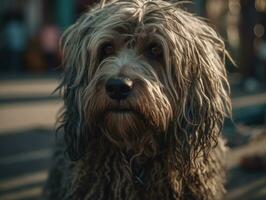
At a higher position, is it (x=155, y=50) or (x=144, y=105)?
(x=155, y=50)

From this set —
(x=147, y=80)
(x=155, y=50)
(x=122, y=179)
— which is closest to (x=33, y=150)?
(x=122, y=179)

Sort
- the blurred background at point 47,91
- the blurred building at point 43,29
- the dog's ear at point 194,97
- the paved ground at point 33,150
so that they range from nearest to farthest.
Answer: the dog's ear at point 194,97 < the paved ground at point 33,150 < the blurred background at point 47,91 < the blurred building at point 43,29

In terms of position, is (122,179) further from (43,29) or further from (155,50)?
(43,29)

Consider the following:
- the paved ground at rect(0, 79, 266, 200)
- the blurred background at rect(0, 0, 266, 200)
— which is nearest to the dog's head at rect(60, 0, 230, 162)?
the blurred background at rect(0, 0, 266, 200)

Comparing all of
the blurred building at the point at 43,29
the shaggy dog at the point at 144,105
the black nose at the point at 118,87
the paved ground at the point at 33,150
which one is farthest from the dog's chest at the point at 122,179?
the blurred building at the point at 43,29

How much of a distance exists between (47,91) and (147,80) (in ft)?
32.5

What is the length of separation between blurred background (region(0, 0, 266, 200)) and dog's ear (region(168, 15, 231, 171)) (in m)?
0.91

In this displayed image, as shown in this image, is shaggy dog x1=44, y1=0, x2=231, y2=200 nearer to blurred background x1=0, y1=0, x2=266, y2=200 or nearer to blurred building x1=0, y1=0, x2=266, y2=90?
blurred background x1=0, y1=0, x2=266, y2=200

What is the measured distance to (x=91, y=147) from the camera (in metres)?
4.12

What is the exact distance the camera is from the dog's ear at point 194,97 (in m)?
3.96

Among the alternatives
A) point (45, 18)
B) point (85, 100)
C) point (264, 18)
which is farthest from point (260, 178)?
point (45, 18)

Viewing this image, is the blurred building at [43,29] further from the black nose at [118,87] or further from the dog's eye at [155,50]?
the black nose at [118,87]

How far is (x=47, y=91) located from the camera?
13484 millimetres

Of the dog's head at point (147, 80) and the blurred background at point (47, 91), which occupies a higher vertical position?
the dog's head at point (147, 80)
